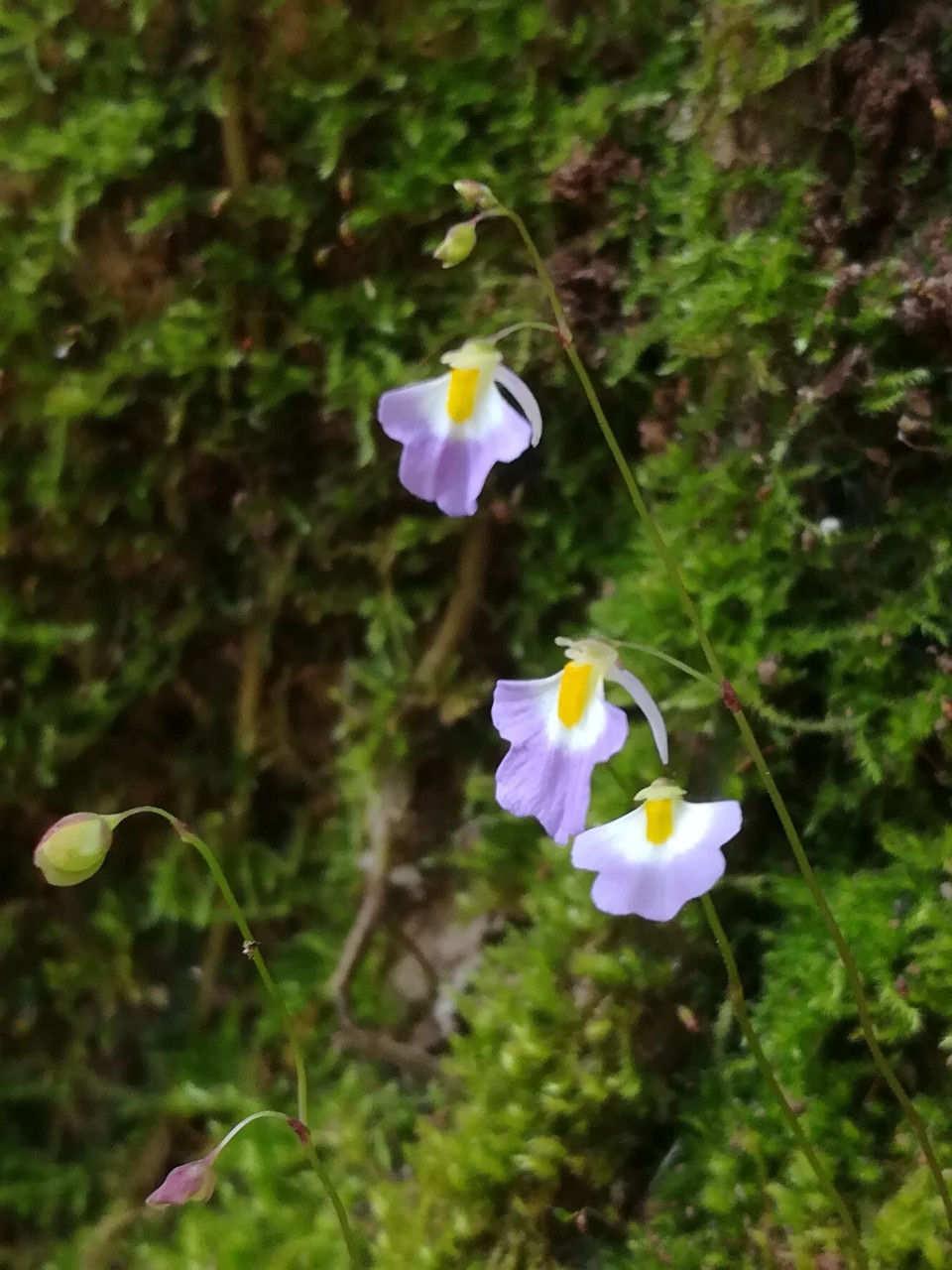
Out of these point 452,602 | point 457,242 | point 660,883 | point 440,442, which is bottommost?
point 452,602

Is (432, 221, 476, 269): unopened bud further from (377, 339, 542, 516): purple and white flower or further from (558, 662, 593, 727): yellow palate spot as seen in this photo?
(558, 662, 593, 727): yellow palate spot

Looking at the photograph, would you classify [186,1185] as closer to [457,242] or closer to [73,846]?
[73,846]

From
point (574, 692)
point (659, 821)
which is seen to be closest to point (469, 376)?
point (574, 692)

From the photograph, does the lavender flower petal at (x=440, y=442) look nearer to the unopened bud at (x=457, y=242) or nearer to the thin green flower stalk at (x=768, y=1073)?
the unopened bud at (x=457, y=242)

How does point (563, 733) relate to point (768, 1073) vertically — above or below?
above

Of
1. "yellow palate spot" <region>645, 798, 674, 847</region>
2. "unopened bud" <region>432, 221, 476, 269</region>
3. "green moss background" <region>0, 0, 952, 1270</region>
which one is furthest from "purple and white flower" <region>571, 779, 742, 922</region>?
"unopened bud" <region>432, 221, 476, 269</region>

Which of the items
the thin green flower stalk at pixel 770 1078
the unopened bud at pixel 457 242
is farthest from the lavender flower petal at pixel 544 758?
the unopened bud at pixel 457 242

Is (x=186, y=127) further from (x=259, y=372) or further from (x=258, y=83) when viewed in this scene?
(x=259, y=372)

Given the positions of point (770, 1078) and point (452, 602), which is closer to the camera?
point (770, 1078)
